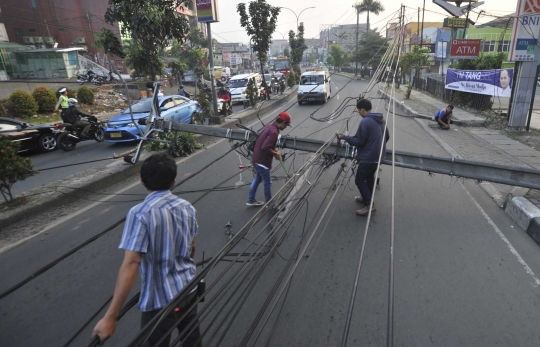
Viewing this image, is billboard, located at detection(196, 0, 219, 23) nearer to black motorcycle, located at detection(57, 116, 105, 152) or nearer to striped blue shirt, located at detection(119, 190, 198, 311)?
black motorcycle, located at detection(57, 116, 105, 152)

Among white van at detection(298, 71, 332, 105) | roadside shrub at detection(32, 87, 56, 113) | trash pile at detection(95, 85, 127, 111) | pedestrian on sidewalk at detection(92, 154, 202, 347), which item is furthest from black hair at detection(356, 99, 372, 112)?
trash pile at detection(95, 85, 127, 111)

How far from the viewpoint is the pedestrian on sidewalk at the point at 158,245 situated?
183 cm

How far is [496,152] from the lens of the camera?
8836mm

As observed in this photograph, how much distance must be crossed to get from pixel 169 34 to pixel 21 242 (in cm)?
837

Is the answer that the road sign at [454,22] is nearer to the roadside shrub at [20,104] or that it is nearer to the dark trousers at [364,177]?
the dark trousers at [364,177]

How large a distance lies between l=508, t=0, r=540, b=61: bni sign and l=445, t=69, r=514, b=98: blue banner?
1.56 metres

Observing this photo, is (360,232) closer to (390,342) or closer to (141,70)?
(390,342)

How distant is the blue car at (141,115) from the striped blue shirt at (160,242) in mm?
7649

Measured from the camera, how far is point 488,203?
570cm

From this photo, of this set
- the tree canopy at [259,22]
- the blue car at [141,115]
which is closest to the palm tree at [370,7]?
the tree canopy at [259,22]

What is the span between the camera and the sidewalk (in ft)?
16.0

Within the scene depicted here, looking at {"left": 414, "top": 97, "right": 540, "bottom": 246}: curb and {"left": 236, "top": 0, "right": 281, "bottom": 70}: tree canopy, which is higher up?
{"left": 236, "top": 0, "right": 281, "bottom": 70}: tree canopy

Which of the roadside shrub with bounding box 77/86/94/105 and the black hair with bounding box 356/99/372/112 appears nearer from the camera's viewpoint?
the black hair with bounding box 356/99/372/112

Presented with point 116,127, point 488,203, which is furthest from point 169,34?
point 488,203
